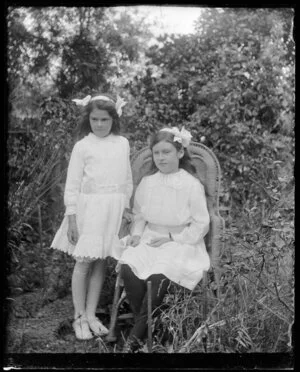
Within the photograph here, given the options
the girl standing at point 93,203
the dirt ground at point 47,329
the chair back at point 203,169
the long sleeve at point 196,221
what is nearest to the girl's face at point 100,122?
the girl standing at point 93,203

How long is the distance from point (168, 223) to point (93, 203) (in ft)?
1.62

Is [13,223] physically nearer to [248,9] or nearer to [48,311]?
[48,311]

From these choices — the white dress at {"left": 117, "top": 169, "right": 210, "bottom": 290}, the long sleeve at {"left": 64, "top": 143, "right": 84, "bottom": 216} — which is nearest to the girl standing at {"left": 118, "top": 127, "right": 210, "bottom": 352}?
the white dress at {"left": 117, "top": 169, "right": 210, "bottom": 290}

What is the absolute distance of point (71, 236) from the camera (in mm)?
3633

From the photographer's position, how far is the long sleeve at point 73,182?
363 centimetres

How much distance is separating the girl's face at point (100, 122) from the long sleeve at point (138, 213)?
0.42 meters

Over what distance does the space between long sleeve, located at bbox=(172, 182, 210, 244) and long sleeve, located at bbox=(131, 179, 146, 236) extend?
0.23 meters

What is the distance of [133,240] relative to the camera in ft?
12.2

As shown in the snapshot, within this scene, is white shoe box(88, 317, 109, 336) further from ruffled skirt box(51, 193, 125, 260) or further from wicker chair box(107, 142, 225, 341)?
ruffled skirt box(51, 193, 125, 260)

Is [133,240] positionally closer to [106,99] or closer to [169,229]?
[169,229]

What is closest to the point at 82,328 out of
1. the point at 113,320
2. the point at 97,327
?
the point at 97,327

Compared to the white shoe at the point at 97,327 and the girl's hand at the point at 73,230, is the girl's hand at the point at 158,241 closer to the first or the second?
the girl's hand at the point at 73,230
